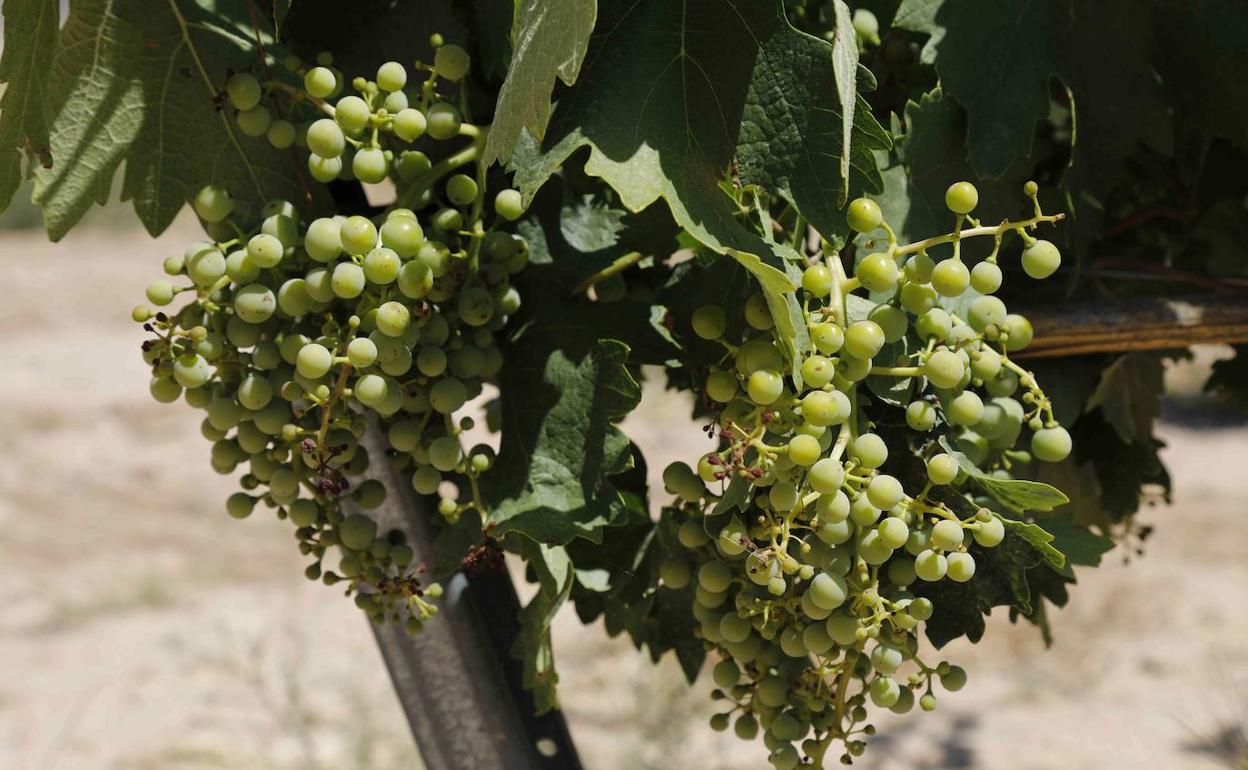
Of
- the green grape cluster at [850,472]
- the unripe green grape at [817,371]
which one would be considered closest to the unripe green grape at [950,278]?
the green grape cluster at [850,472]

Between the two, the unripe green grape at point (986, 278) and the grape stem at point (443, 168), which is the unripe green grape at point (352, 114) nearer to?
the grape stem at point (443, 168)

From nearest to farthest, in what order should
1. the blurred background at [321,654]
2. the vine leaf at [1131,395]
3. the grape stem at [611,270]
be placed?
the grape stem at [611,270], the vine leaf at [1131,395], the blurred background at [321,654]

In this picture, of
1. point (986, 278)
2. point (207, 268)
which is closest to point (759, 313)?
point (986, 278)

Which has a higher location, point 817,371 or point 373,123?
point 373,123

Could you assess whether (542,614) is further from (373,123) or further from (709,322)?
(373,123)

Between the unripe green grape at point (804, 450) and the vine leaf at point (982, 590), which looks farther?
the vine leaf at point (982, 590)

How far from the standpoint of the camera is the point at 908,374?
0.78 metres

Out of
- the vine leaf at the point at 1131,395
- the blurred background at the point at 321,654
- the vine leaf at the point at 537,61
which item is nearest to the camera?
the vine leaf at the point at 537,61

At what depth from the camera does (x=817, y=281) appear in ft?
2.47

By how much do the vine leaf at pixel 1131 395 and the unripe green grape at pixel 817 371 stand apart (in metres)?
0.50

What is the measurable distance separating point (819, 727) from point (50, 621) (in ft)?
15.8

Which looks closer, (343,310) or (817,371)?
(817,371)

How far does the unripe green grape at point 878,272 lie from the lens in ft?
2.42

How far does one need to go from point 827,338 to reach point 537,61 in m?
0.24
